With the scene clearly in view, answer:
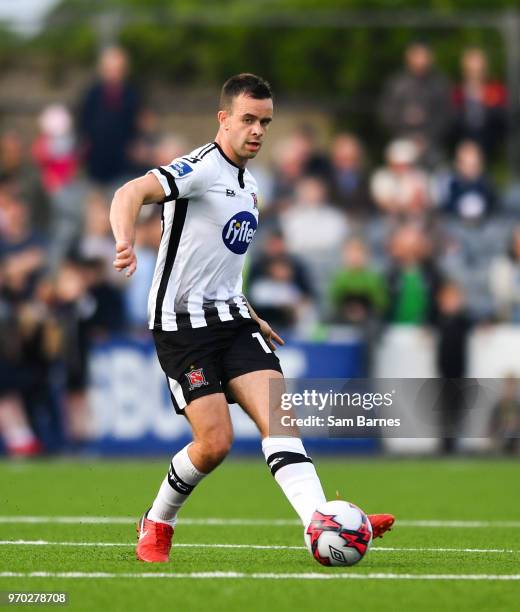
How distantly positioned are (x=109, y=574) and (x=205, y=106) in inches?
615

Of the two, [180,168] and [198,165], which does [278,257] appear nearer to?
[198,165]

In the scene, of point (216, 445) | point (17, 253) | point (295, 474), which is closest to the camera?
point (295, 474)

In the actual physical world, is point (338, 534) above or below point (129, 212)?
below

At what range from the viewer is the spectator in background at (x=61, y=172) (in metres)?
18.8

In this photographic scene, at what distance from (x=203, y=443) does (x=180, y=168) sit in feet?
4.46

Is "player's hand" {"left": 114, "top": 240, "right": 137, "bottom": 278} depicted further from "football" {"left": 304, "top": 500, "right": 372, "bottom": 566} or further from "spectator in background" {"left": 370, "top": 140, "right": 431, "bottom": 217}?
"spectator in background" {"left": 370, "top": 140, "right": 431, "bottom": 217}

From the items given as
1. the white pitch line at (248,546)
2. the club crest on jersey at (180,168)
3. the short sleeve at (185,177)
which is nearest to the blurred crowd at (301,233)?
the white pitch line at (248,546)

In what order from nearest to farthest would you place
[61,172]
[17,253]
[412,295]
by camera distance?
[412,295]
[17,253]
[61,172]

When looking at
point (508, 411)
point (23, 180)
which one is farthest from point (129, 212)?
point (23, 180)

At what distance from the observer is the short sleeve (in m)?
6.87

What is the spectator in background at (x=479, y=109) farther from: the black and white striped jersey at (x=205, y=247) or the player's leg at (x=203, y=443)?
the player's leg at (x=203, y=443)

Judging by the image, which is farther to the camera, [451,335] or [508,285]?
[508,285]

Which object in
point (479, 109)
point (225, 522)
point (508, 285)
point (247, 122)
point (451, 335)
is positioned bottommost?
point (451, 335)

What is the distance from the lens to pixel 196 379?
279 inches
